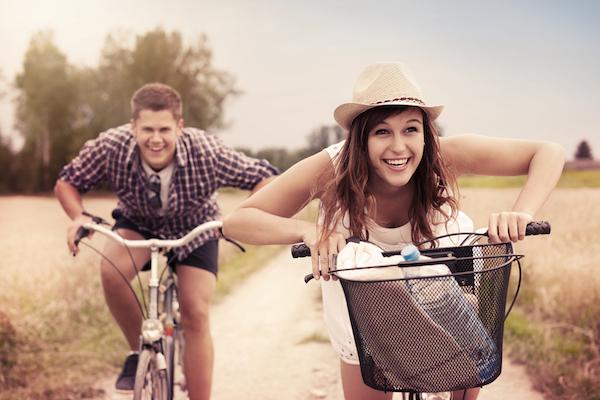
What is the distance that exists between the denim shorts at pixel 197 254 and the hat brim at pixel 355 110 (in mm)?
1761

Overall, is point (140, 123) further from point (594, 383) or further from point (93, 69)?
point (93, 69)

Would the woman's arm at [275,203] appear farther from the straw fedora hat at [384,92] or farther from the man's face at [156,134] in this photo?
the man's face at [156,134]

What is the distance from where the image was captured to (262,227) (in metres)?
2.84

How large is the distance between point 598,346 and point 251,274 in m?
5.66

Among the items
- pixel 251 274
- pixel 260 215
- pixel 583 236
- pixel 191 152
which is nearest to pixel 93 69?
pixel 251 274

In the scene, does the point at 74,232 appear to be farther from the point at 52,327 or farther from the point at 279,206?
the point at 52,327

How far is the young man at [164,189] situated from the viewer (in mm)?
4152

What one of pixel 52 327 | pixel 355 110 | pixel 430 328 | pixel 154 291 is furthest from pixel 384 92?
pixel 52 327

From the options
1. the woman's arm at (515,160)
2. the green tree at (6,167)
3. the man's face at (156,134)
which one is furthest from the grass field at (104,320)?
the green tree at (6,167)

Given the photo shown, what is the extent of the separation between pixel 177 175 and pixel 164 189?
12 cm

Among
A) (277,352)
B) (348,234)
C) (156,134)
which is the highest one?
(156,134)

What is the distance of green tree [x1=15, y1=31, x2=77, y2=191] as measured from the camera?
21.0 metres

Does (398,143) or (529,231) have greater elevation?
(398,143)

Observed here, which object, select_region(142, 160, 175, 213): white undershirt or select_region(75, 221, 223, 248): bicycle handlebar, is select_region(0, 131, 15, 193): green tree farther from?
select_region(75, 221, 223, 248): bicycle handlebar
